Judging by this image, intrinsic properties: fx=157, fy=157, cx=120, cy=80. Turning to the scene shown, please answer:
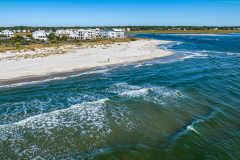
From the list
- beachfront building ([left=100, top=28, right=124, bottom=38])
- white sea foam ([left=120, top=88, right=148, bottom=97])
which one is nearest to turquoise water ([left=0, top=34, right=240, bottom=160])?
white sea foam ([left=120, top=88, right=148, bottom=97])

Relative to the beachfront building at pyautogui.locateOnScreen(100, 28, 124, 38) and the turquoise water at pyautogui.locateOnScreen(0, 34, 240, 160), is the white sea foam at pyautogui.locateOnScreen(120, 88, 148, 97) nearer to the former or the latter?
the turquoise water at pyautogui.locateOnScreen(0, 34, 240, 160)

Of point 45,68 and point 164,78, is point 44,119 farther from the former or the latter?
point 164,78

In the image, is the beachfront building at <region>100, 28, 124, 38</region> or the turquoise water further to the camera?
the beachfront building at <region>100, 28, 124, 38</region>

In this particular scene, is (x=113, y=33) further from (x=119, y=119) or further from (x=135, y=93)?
(x=119, y=119)

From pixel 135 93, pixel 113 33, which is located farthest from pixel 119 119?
pixel 113 33

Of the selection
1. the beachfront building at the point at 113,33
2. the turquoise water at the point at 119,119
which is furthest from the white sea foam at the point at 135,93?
the beachfront building at the point at 113,33

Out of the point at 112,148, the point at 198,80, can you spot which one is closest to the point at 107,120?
the point at 112,148

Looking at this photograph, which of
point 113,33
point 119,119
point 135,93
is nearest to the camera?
point 119,119

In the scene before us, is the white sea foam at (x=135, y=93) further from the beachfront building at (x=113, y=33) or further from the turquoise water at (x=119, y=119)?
the beachfront building at (x=113, y=33)
